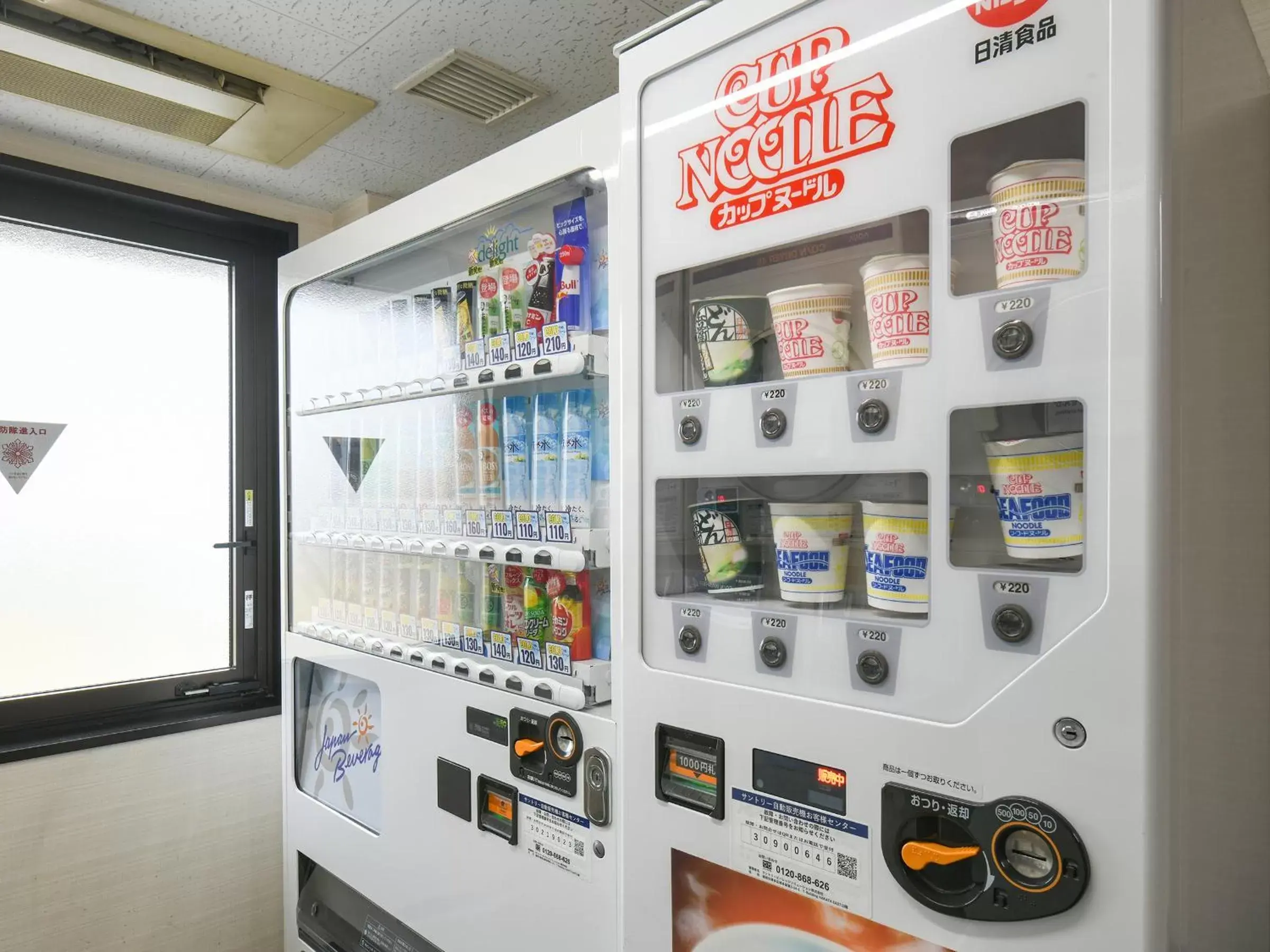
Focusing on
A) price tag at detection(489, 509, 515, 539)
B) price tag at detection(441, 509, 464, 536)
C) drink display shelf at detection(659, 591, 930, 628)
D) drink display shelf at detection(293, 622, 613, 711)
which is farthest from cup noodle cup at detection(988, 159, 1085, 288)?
price tag at detection(441, 509, 464, 536)

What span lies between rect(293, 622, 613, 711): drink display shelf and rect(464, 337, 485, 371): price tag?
1.92ft

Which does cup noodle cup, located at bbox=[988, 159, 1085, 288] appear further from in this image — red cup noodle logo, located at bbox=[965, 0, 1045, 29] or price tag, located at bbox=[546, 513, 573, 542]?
price tag, located at bbox=[546, 513, 573, 542]

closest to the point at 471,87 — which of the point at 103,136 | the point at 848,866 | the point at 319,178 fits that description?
the point at 319,178

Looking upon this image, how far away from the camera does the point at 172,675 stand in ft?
8.55

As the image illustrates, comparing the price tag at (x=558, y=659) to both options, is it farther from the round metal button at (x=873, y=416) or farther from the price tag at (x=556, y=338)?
the round metal button at (x=873, y=416)

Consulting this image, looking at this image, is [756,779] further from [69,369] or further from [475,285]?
[69,369]

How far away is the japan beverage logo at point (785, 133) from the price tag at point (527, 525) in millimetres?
638

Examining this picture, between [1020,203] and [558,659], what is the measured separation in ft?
3.35

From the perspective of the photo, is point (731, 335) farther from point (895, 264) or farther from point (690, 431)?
point (895, 264)

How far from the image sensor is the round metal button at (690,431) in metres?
1.12

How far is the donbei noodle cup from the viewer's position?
96 cm

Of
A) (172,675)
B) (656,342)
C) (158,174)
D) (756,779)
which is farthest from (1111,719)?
(158,174)

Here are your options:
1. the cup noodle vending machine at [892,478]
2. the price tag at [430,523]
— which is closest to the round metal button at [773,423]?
the cup noodle vending machine at [892,478]

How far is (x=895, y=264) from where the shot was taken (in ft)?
3.20
